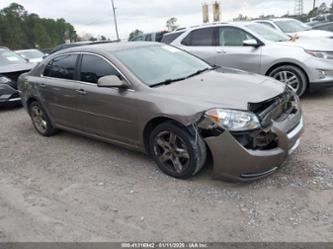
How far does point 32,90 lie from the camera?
5.76 m

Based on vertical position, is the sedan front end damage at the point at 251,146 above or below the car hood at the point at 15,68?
below

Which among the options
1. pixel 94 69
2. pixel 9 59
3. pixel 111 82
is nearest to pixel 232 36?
pixel 94 69

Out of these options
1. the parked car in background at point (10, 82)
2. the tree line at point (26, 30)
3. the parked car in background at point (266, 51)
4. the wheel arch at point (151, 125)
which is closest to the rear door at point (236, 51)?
the parked car in background at point (266, 51)

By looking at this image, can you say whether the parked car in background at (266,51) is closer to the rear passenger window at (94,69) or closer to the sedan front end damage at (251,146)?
the sedan front end damage at (251,146)

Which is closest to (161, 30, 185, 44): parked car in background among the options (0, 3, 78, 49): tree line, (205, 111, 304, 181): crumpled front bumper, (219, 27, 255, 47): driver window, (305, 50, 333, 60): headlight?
(219, 27, 255, 47): driver window

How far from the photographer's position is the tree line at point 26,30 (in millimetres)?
60634

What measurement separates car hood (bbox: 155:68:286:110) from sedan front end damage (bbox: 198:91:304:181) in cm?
14

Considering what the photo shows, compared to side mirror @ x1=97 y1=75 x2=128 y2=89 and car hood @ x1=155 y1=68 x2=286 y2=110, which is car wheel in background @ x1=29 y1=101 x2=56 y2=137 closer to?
side mirror @ x1=97 y1=75 x2=128 y2=89

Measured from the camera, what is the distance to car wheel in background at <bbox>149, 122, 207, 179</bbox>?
142 inches

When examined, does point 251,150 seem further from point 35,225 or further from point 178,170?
point 35,225

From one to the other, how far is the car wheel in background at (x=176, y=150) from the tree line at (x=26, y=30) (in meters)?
52.4

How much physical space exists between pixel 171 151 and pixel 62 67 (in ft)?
7.99

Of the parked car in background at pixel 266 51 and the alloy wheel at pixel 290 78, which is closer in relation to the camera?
the parked car in background at pixel 266 51

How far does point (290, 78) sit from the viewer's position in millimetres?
6609
